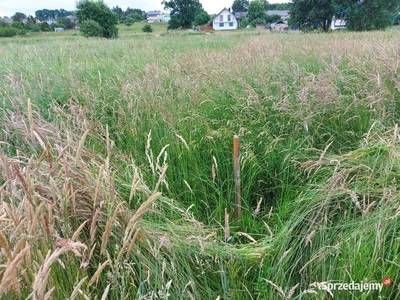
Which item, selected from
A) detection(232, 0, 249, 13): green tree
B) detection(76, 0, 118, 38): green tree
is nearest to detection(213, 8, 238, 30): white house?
detection(232, 0, 249, 13): green tree

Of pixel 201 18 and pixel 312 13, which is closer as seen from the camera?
pixel 312 13

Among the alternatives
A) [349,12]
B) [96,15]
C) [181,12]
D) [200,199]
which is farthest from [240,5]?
[200,199]

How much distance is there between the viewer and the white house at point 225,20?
68.0 m

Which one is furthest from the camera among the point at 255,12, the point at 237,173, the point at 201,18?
the point at 255,12

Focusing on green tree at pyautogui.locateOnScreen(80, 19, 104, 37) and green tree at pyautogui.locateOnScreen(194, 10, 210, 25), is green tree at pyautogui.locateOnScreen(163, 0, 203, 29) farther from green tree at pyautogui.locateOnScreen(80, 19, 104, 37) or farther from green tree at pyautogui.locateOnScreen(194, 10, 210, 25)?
green tree at pyautogui.locateOnScreen(80, 19, 104, 37)

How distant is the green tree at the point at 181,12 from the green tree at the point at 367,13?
129 feet

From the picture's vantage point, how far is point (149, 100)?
8.07 feet

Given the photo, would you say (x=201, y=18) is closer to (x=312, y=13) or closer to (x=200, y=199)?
(x=312, y=13)

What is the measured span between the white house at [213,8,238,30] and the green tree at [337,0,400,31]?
45204 mm

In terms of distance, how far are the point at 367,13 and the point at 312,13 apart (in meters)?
4.91

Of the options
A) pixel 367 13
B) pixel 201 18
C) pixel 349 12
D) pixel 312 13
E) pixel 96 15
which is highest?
pixel 201 18

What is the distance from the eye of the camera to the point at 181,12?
59.7m

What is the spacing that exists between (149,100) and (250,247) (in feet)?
5.27

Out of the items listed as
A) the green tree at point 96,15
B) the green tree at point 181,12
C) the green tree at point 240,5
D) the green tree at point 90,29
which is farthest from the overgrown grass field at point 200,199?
the green tree at point 240,5
